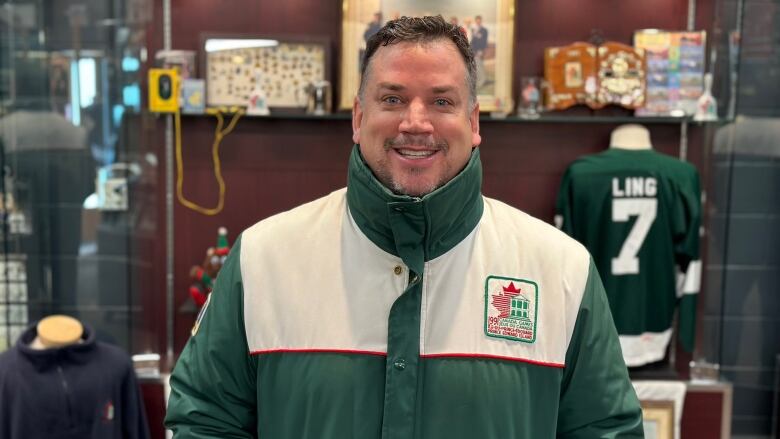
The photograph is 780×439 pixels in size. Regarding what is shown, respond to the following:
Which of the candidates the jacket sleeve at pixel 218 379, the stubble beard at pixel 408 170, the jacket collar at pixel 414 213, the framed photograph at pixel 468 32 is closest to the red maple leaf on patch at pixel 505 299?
the jacket collar at pixel 414 213

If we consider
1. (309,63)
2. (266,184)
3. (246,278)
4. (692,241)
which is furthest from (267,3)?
(246,278)

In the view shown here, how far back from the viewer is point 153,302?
3.60 meters

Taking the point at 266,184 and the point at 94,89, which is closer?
the point at 94,89

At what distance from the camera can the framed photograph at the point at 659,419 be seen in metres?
3.48

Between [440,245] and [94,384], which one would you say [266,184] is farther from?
[440,245]

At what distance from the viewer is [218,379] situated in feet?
4.91

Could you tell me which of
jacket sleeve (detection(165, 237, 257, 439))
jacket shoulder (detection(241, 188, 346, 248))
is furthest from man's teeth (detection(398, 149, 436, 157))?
jacket sleeve (detection(165, 237, 257, 439))

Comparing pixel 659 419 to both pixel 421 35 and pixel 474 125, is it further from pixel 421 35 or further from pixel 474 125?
pixel 421 35

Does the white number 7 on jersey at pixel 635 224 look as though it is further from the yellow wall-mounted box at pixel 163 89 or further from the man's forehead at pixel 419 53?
the man's forehead at pixel 419 53

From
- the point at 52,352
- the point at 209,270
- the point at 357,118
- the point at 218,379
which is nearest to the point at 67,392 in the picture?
the point at 52,352

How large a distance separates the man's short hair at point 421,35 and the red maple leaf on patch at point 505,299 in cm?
34

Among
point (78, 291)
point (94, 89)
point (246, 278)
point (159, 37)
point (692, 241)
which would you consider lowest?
point (78, 291)

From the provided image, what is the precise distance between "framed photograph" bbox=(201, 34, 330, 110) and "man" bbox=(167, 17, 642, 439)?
1.98m

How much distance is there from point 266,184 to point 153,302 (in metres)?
0.69
